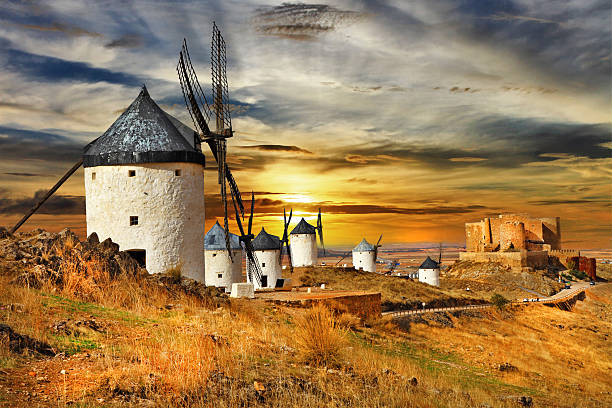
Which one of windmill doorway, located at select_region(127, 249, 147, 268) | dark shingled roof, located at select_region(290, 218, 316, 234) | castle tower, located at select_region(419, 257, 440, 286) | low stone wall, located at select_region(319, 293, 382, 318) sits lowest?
castle tower, located at select_region(419, 257, 440, 286)

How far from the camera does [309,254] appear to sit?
4241 centimetres

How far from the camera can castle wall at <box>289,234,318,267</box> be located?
4216 cm

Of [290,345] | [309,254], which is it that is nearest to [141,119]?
[290,345]

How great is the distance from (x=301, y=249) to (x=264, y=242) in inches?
346

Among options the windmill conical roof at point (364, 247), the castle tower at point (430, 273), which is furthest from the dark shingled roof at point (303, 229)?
the castle tower at point (430, 273)

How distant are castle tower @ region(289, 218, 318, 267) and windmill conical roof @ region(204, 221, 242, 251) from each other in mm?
11350

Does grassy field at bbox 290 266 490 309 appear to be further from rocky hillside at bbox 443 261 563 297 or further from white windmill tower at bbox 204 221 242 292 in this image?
rocky hillside at bbox 443 261 563 297

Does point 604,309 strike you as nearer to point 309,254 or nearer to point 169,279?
point 309,254

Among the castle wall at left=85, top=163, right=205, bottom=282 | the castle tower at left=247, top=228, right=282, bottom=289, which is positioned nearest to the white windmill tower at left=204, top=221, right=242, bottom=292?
the castle tower at left=247, top=228, right=282, bottom=289

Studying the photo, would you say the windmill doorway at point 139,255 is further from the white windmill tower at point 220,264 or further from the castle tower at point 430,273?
the castle tower at point 430,273

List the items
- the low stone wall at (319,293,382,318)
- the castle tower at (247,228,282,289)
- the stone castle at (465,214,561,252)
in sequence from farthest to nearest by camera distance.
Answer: the stone castle at (465,214,561,252), the castle tower at (247,228,282,289), the low stone wall at (319,293,382,318)

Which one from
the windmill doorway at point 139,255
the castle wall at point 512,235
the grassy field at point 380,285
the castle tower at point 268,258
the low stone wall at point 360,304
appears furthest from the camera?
the castle wall at point 512,235

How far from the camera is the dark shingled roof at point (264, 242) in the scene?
110 feet

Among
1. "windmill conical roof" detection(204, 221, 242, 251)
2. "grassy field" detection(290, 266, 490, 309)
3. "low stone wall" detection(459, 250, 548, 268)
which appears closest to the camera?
"windmill conical roof" detection(204, 221, 242, 251)
